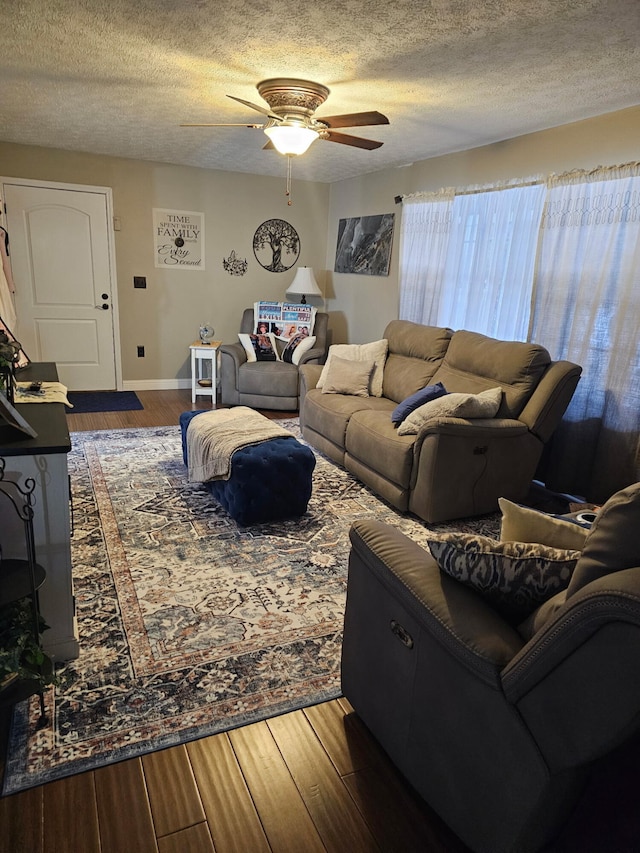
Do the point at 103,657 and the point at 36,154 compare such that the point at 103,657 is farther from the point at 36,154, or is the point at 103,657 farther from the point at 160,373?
the point at 36,154

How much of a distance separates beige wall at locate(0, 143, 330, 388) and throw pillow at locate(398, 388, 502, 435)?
3.63 metres

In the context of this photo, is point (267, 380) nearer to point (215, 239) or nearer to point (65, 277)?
point (215, 239)

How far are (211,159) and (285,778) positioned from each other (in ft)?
17.4

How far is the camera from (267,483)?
3.05m

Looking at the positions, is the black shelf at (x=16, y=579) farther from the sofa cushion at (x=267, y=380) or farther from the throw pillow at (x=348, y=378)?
the sofa cushion at (x=267, y=380)

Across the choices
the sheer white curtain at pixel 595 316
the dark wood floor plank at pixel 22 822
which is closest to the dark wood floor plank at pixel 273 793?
the dark wood floor plank at pixel 22 822

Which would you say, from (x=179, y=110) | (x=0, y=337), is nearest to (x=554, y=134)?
(x=179, y=110)

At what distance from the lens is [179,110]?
143 inches

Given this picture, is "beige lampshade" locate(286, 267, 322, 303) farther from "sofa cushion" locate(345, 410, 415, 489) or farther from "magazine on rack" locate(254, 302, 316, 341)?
"sofa cushion" locate(345, 410, 415, 489)

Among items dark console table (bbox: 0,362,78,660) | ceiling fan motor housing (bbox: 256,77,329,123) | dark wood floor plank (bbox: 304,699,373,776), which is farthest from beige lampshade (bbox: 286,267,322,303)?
dark wood floor plank (bbox: 304,699,373,776)

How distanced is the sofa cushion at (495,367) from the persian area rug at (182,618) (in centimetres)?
81

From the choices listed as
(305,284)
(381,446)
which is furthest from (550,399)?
(305,284)

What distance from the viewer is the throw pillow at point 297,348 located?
225 inches

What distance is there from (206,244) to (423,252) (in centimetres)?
252
